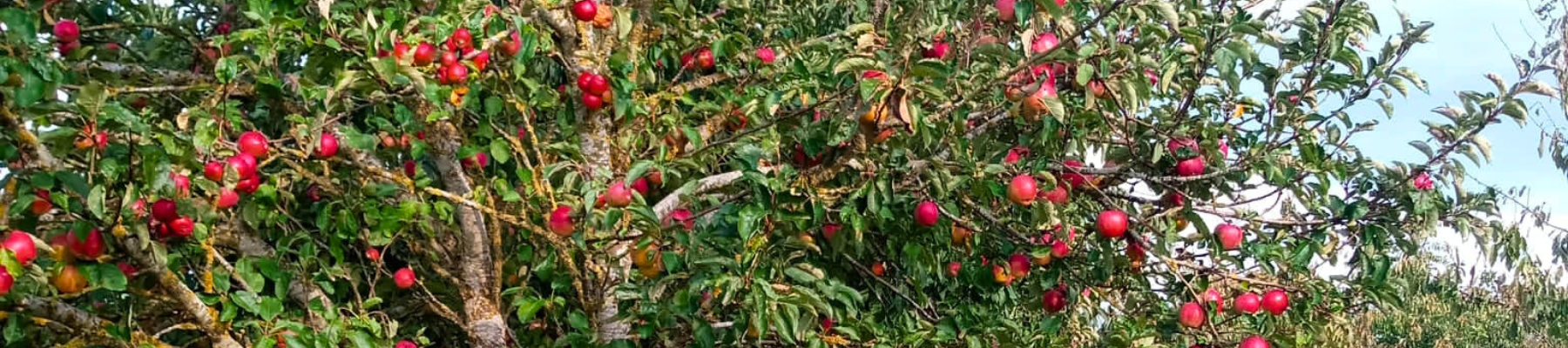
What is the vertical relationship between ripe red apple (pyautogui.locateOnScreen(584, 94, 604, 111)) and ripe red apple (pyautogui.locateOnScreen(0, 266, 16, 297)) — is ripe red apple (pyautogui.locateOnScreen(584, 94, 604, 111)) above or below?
above

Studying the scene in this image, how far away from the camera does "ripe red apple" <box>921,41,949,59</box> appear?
3.30 meters

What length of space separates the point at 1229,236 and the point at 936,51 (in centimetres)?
101

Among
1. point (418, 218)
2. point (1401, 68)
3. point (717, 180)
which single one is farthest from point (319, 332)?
point (1401, 68)

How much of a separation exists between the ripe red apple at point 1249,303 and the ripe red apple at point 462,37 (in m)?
2.49

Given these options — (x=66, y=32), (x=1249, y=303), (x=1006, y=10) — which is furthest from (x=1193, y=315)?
(x=66, y=32)

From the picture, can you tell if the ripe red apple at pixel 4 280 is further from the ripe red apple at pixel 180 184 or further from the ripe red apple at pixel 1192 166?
the ripe red apple at pixel 1192 166

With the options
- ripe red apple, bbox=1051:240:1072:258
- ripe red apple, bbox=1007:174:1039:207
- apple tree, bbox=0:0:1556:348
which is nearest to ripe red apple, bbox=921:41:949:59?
apple tree, bbox=0:0:1556:348

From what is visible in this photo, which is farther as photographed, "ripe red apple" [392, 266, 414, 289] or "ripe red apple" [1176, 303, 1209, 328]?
"ripe red apple" [392, 266, 414, 289]

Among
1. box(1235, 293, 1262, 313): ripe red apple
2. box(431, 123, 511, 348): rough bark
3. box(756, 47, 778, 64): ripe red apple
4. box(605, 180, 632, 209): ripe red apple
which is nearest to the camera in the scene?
box(605, 180, 632, 209): ripe red apple

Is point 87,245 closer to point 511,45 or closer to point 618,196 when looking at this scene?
point 618,196

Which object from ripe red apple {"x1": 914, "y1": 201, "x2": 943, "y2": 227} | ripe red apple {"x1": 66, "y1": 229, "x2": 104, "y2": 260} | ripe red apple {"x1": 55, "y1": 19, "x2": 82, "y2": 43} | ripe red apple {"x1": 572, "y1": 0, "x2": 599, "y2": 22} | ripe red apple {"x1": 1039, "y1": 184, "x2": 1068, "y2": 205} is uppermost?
ripe red apple {"x1": 572, "y1": 0, "x2": 599, "y2": 22}

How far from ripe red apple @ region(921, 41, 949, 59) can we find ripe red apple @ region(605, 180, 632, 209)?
34.6 inches

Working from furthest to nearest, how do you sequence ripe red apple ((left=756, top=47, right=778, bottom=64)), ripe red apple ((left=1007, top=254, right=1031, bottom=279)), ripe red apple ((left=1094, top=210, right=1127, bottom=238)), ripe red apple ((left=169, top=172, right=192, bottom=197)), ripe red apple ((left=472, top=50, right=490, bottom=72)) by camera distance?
ripe red apple ((left=756, top=47, right=778, bottom=64)) < ripe red apple ((left=1007, top=254, right=1031, bottom=279)) < ripe red apple ((left=472, top=50, right=490, bottom=72)) < ripe red apple ((left=1094, top=210, right=1127, bottom=238)) < ripe red apple ((left=169, top=172, right=192, bottom=197))

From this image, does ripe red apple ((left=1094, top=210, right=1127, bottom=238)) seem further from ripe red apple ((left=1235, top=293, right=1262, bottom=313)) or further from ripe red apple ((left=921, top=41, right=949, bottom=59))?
ripe red apple ((left=921, top=41, right=949, bottom=59))
